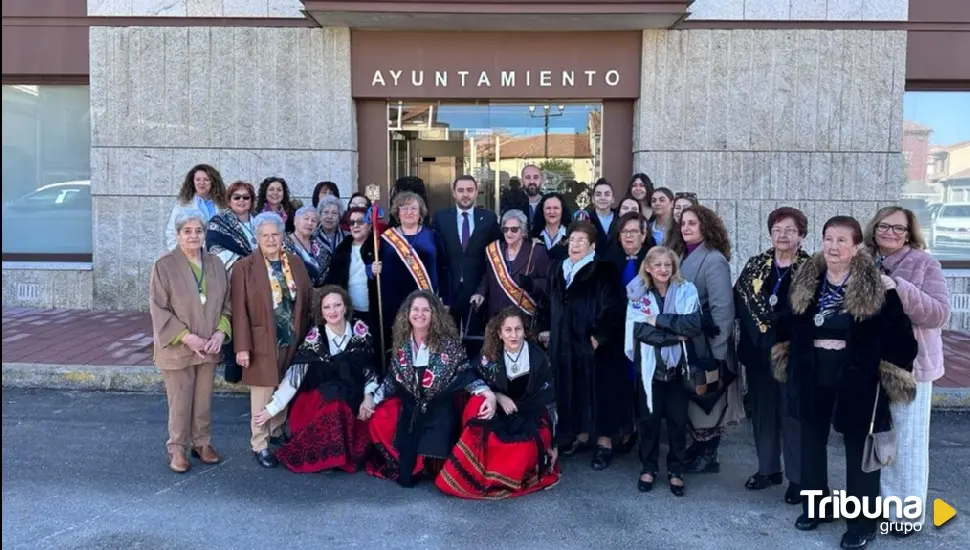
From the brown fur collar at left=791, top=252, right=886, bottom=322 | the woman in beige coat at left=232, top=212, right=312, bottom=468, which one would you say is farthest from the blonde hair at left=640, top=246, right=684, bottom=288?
the woman in beige coat at left=232, top=212, right=312, bottom=468

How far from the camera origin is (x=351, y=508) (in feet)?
14.4

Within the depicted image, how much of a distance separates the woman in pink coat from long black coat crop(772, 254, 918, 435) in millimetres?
199

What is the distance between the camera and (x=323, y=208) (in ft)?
20.5

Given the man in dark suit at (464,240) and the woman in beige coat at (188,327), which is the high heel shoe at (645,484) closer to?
the man in dark suit at (464,240)

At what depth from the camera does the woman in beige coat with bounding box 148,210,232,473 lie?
477 cm

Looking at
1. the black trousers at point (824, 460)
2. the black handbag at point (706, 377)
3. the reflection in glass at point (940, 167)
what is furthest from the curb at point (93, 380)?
the reflection in glass at point (940, 167)

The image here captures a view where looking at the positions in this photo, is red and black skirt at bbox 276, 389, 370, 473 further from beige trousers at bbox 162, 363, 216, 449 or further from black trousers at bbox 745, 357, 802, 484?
black trousers at bbox 745, 357, 802, 484

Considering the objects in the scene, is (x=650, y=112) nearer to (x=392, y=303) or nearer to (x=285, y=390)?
(x=392, y=303)

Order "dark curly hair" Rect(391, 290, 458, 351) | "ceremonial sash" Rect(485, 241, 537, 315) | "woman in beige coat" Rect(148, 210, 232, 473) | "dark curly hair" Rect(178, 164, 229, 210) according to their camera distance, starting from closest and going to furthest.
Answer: "woman in beige coat" Rect(148, 210, 232, 473) → "dark curly hair" Rect(391, 290, 458, 351) → "ceremonial sash" Rect(485, 241, 537, 315) → "dark curly hair" Rect(178, 164, 229, 210)

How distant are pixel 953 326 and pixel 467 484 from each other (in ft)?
25.6

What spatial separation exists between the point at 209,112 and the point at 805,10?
7551 mm

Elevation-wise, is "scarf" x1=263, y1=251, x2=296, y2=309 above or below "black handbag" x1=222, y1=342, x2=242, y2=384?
above

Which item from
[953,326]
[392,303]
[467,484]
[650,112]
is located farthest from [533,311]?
[953,326]

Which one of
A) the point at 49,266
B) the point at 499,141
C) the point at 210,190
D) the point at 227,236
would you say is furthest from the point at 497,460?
the point at 49,266
